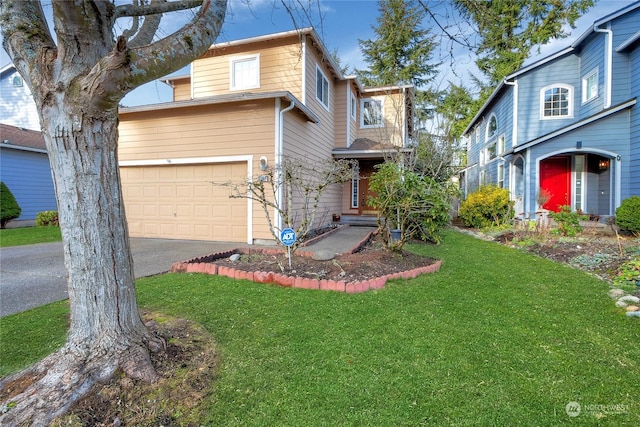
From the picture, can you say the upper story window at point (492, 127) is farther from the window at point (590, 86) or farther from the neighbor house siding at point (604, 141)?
the neighbor house siding at point (604, 141)

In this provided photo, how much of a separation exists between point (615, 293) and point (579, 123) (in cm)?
824

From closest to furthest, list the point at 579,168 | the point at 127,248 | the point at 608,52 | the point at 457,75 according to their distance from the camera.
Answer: the point at 127,248 → the point at 457,75 → the point at 608,52 → the point at 579,168

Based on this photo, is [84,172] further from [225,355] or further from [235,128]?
[235,128]

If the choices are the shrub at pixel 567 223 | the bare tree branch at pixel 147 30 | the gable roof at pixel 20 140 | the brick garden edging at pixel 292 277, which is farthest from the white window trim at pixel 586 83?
the gable roof at pixel 20 140

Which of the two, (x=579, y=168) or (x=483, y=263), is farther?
(x=579, y=168)

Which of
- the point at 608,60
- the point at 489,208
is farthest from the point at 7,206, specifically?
the point at 608,60

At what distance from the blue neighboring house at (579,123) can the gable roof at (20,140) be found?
18976mm

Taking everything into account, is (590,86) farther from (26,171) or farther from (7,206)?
(26,171)

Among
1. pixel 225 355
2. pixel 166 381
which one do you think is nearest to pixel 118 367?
pixel 166 381

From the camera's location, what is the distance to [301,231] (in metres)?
5.88

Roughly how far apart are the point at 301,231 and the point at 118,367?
3.85 metres

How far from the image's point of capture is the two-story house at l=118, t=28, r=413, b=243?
8.16m

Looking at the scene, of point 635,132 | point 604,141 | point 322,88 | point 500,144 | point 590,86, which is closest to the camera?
point 635,132

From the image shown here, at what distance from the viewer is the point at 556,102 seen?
12562mm
